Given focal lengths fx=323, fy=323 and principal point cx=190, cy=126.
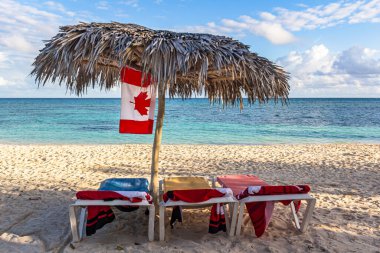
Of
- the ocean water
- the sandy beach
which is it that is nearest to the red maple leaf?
the sandy beach

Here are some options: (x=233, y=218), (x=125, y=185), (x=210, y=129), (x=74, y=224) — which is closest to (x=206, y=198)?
(x=233, y=218)

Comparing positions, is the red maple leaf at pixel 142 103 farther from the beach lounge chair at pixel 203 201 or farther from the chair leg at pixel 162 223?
the chair leg at pixel 162 223

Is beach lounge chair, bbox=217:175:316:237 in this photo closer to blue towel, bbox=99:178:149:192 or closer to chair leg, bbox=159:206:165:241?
chair leg, bbox=159:206:165:241

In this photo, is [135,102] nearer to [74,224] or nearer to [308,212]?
[74,224]

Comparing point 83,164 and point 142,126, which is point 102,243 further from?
point 83,164

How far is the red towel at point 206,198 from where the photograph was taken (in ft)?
9.30

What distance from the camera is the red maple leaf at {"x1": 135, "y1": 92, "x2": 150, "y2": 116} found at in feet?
11.0

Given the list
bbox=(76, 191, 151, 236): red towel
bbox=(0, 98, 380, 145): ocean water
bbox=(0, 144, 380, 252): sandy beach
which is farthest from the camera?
bbox=(0, 98, 380, 145): ocean water

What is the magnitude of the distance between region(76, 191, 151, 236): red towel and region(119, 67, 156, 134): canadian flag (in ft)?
2.33

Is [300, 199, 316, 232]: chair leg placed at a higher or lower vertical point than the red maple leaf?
lower

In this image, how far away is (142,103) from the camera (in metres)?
3.37

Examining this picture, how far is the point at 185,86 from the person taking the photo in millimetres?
4641

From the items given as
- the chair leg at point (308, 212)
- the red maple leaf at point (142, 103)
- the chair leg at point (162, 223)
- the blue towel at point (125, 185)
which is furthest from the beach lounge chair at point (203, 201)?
the red maple leaf at point (142, 103)

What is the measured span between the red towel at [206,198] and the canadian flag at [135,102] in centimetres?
80
